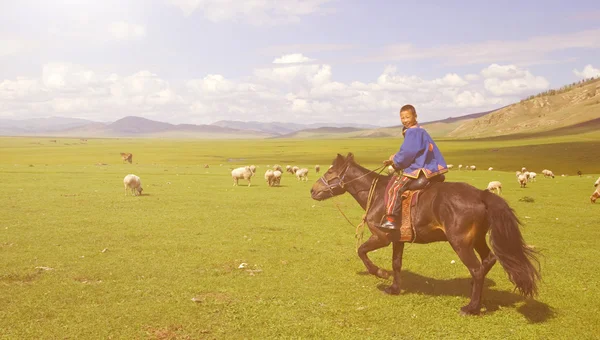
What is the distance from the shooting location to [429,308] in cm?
916

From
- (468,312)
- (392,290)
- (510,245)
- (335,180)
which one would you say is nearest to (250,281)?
(335,180)

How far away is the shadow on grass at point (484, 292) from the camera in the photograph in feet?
29.3

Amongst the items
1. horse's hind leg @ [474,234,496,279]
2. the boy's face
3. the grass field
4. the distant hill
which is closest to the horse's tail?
horse's hind leg @ [474,234,496,279]

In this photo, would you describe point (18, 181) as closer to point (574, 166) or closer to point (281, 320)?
point (281, 320)

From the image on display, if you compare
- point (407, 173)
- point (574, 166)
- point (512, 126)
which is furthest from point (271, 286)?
point (512, 126)

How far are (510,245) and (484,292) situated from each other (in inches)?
102

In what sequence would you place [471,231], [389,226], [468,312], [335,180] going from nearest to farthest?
[471,231] → [468,312] → [389,226] → [335,180]

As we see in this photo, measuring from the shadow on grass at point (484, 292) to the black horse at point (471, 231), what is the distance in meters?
0.52

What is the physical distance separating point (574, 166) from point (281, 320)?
64700mm

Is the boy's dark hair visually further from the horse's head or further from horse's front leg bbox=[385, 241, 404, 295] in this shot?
horse's front leg bbox=[385, 241, 404, 295]

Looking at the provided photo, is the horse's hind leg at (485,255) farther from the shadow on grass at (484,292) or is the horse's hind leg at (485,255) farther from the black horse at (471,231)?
the shadow on grass at (484,292)

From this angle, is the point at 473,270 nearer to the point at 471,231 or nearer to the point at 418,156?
the point at 471,231

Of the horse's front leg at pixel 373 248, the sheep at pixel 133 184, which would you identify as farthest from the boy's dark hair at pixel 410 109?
the sheep at pixel 133 184

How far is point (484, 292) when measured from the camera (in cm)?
1030
